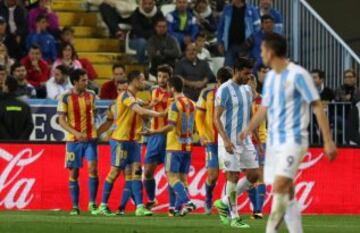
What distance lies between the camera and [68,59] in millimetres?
25625

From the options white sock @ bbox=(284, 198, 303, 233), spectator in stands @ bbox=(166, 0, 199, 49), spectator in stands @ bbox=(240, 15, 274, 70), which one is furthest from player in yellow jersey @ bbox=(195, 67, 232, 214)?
white sock @ bbox=(284, 198, 303, 233)

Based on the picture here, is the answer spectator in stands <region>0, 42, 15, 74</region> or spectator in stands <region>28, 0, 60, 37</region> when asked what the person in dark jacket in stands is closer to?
spectator in stands <region>0, 42, 15, 74</region>

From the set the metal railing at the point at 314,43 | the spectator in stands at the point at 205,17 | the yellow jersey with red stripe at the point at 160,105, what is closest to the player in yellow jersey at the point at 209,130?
the yellow jersey with red stripe at the point at 160,105

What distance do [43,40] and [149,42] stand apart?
2074 mm

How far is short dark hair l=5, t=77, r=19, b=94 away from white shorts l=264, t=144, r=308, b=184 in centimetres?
1018

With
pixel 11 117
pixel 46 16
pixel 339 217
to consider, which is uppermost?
pixel 46 16

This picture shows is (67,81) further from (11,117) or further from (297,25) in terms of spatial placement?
(297,25)

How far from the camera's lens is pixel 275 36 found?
43.8 feet

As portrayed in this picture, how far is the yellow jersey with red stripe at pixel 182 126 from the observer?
822 inches

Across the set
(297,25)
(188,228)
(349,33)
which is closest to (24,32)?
(297,25)

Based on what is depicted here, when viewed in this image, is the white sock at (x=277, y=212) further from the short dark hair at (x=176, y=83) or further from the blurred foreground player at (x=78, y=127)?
the blurred foreground player at (x=78, y=127)

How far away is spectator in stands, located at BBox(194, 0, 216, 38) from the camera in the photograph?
28.6 metres

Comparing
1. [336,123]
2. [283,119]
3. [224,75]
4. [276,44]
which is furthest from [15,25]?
[283,119]

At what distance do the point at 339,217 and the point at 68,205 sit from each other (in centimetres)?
446
